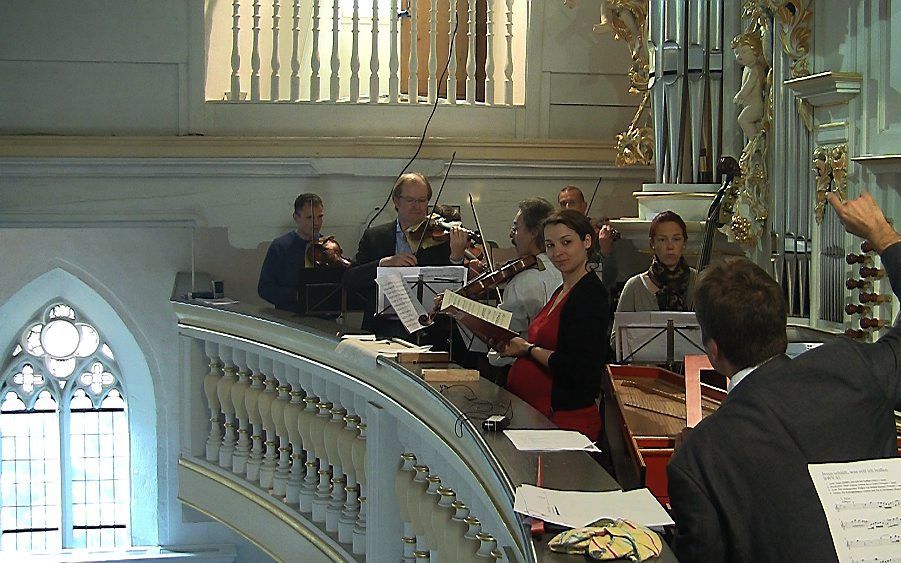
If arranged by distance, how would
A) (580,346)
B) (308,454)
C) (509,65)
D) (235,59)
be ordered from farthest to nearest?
(509,65) → (235,59) → (308,454) → (580,346)

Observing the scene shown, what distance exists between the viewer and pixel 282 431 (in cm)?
669

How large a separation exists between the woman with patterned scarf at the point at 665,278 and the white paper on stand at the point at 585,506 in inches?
136

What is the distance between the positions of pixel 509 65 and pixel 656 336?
380 centimetres

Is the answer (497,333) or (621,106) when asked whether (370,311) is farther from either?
(621,106)

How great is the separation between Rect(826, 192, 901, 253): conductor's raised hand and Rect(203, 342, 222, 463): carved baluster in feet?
17.0

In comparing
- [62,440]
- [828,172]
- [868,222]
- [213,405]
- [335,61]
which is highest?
[335,61]

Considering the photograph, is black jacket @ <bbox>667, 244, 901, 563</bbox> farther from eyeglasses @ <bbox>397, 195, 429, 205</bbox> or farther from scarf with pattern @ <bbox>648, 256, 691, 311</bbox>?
eyeglasses @ <bbox>397, 195, 429, 205</bbox>

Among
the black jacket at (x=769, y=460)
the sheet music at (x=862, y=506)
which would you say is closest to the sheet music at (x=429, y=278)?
the black jacket at (x=769, y=460)

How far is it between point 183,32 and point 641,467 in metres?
5.83

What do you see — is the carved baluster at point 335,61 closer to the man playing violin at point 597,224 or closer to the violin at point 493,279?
the man playing violin at point 597,224

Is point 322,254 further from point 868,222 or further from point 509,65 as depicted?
point 868,222

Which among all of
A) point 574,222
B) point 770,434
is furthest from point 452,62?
point 770,434

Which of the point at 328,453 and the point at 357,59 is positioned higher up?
the point at 357,59

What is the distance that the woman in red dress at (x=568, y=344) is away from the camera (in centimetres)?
467
